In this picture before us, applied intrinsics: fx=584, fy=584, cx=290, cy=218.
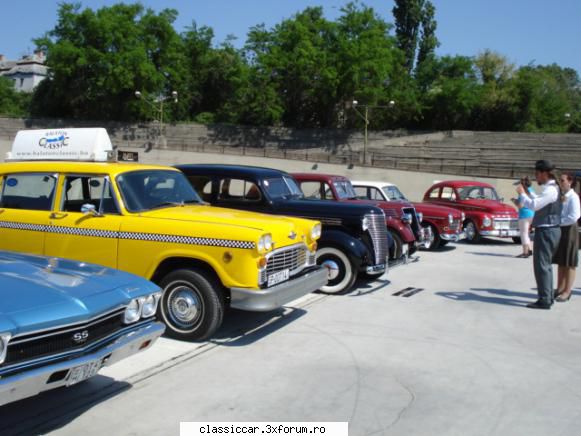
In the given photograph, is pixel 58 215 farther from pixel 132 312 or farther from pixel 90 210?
pixel 132 312

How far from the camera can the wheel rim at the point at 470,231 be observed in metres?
16.6

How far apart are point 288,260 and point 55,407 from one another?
3043mm

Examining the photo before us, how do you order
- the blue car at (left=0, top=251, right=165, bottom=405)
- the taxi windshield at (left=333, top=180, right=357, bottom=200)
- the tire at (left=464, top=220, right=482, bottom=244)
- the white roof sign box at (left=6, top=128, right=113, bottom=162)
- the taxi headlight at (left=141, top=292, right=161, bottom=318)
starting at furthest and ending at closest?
the tire at (left=464, top=220, right=482, bottom=244) → the taxi windshield at (left=333, top=180, right=357, bottom=200) → the white roof sign box at (left=6, top=128, right=113, bottom=162) → the taxi headlight at (left=141, top=292, right=161, bottom=318) → the blue car at (left=0, top=251, right=165, bottom=405)

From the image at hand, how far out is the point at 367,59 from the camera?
5388 cm

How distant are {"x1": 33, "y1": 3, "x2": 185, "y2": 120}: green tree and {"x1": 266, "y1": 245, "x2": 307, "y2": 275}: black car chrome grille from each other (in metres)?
54.6

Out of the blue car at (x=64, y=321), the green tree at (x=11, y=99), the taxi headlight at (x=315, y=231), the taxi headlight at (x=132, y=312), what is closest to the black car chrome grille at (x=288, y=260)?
the taxi headlight at (x=315, y=231)

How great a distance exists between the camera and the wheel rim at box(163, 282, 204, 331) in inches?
249

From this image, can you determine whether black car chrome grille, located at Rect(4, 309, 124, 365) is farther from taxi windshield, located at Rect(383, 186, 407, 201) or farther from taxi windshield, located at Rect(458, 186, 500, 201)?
taxi windshield, located at Rect(458, 186, 500, 201)

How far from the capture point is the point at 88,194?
716 centimetres

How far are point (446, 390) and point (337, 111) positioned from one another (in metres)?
53.5

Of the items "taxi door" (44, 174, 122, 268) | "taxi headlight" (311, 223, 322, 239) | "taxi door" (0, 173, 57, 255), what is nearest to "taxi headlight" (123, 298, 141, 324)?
"taxi door" (44, 174, 122, 268)

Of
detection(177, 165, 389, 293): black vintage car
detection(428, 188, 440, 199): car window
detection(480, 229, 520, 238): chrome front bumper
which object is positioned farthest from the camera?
detection(428, 188, 440, 199): car window

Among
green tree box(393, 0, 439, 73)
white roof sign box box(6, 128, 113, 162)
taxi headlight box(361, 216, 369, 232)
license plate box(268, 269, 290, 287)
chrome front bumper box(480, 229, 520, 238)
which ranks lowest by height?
chrome front bumper box(480, 229, 520, 238)

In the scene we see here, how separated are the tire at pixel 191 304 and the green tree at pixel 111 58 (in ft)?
181
